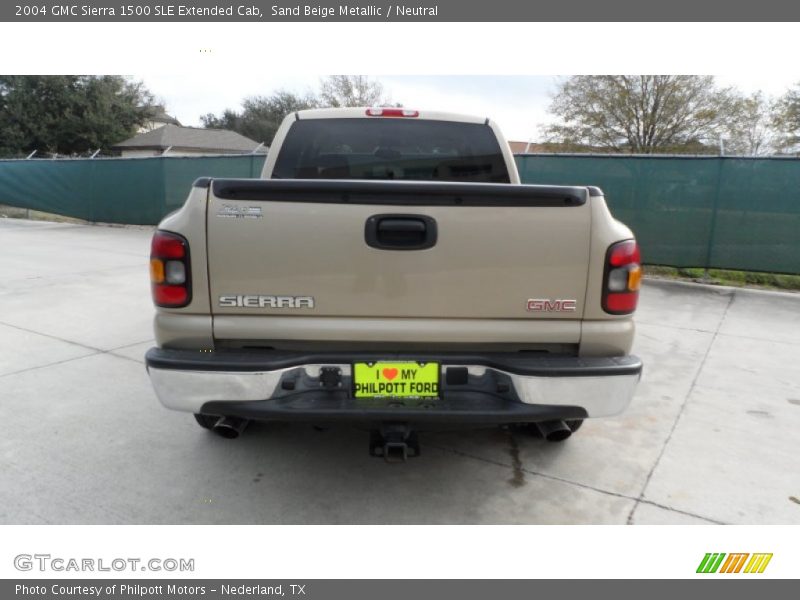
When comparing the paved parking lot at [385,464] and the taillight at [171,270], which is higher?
the taillight at [171,270]

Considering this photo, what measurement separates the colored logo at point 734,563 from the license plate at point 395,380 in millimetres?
1375

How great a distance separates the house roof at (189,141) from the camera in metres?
43.1

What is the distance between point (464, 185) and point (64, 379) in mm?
3653

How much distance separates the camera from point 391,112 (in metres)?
3.92

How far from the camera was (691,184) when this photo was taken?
29.4 ft

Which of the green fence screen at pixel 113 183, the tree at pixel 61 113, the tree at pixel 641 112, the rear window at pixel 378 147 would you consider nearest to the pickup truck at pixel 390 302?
the rear window at pixel 378 147

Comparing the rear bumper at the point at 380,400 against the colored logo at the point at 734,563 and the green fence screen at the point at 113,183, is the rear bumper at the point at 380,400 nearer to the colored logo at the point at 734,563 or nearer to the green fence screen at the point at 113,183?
the colored logo at the point at 734,563

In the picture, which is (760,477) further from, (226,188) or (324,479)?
(226,188)

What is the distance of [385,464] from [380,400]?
0.89 meters

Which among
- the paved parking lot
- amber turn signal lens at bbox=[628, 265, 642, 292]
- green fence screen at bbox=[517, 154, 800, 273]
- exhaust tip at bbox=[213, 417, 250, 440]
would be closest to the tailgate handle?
amber turn signal lens at bbox=[628, 265, 642, 292]

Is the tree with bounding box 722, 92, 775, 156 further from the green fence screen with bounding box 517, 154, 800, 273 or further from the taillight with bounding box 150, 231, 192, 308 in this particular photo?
the taillight with bounding box 150, 231, 192, 308

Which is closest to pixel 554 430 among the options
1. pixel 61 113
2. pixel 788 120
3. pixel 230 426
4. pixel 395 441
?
pixel 395 441

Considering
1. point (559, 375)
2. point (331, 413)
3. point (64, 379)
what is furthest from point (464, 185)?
point (64, 379)

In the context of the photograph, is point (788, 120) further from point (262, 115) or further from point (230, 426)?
point (262, 115)
